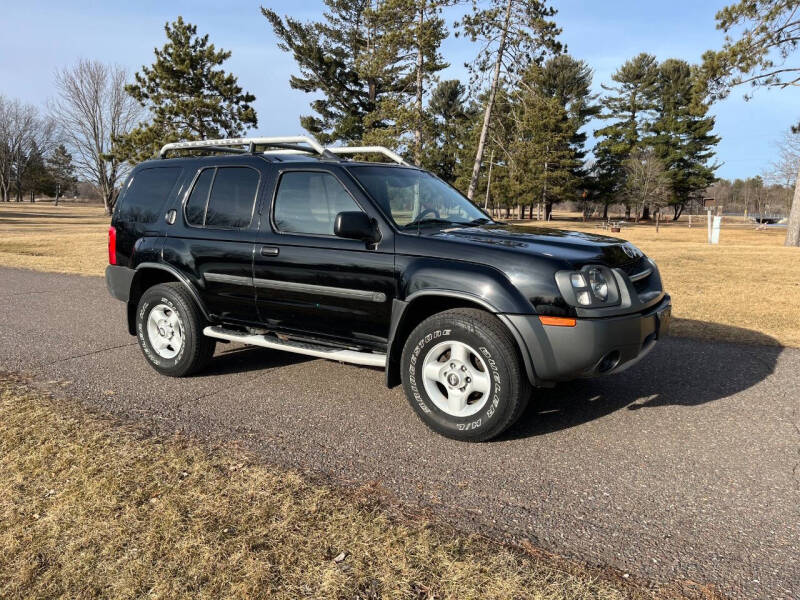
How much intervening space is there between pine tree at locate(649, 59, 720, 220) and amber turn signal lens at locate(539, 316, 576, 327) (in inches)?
2497

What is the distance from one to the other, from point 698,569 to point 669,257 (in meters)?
16.1

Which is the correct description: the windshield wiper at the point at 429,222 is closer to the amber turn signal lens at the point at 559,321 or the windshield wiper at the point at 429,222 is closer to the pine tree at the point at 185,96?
the amber turn signal lens at the point at 559,321

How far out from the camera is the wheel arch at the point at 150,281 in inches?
197

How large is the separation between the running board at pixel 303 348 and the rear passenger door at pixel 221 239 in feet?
0.47

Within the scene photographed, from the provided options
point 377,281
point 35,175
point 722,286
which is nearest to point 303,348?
point 377,281

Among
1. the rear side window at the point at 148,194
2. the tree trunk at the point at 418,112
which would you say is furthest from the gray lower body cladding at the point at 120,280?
the tree trunk at the point at 418,112

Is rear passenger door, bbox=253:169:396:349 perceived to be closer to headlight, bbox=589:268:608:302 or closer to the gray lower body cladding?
headlight, bbox=589:268:608:302

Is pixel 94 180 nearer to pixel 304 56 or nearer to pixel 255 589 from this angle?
pixel 304 56

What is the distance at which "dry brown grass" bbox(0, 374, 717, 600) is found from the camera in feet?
7.61

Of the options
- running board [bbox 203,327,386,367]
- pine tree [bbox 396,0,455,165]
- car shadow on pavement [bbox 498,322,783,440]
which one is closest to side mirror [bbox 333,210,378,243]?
running board [bbox 203,327,386,367]

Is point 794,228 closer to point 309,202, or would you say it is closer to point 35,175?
point 309,202

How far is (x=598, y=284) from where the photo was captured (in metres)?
3.64

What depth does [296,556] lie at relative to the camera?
252 cm

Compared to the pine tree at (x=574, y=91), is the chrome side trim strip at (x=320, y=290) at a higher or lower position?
lower
